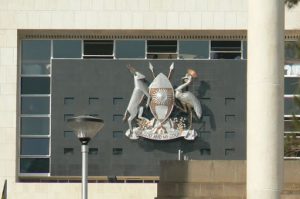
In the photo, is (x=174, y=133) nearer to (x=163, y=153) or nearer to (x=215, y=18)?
(x=163, y=153)

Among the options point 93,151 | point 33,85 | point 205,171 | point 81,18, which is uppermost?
point 81,18

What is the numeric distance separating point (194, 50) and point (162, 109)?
10.9 feet

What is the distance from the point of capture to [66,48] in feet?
171

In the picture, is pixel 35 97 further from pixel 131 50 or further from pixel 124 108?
pixel 131 50

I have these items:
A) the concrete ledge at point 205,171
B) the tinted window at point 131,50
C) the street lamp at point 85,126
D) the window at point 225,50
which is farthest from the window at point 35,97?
the street lamp at point 85,126

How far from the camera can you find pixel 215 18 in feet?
166

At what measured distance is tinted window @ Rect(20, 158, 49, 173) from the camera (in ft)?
168

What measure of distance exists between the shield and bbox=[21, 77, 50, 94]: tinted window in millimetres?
5028

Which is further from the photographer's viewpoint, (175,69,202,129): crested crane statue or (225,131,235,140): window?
(225,131,235,140): window

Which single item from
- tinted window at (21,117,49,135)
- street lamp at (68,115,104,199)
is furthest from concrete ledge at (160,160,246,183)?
tinted window at (21,117,49,135)

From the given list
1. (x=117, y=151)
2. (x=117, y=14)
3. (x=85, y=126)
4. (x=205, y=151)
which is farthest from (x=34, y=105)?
(x=85, y=126)

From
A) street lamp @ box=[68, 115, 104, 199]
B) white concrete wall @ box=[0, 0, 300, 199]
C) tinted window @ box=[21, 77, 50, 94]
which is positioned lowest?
street lamp @ box=[68, 115, 104, 199]

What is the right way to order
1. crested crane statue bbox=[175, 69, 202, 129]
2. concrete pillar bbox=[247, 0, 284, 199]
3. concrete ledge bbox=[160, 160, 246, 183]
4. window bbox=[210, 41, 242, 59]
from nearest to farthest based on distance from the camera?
concrete pillar bbox=[247, 0, 284, 199] → concrete ledge bbox=[160, 160, 246, 183] → crested crane statue bbox=[175, 69, 202, 129] → window bbox=[210, 41, 242, 59]

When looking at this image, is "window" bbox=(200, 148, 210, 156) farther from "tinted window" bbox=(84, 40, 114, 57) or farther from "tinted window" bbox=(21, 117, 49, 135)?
"tinted window" bbox=(21, 117, 49, 135)
